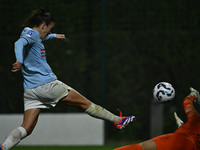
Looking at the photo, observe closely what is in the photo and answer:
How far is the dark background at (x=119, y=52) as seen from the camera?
30.2 ft

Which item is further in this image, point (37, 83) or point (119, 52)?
point (119, 52)

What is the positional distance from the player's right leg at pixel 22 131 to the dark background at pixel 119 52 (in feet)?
13.1

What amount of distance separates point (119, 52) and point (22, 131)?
15.1 feet

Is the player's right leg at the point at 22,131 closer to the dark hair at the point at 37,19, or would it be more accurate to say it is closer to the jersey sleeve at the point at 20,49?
the jersey sleeve at the point at 20,49

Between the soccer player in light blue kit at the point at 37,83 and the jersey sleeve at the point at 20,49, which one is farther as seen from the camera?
the soccer player in light blue kit at the point at 37,83

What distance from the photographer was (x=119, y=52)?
934 centimetres

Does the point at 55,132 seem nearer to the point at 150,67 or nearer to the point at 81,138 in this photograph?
the point at 81,138

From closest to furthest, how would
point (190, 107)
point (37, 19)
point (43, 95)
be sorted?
point (190, 107) → point (43, 95) → point (37, 19)

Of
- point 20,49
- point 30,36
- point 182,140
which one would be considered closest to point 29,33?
point 30,36

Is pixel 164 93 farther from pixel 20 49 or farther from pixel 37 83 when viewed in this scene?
pixel 20 49

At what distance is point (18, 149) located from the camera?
8.09 metres

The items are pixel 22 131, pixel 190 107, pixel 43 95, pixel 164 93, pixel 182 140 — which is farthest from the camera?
pixel 164 93

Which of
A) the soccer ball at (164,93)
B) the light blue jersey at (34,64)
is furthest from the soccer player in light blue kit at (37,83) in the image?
the soccer ball at (164,93)

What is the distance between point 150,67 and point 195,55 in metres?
0.95
